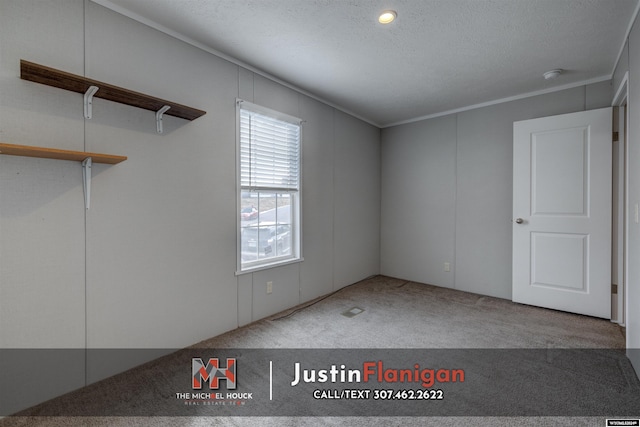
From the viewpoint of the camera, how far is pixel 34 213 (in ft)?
5.47

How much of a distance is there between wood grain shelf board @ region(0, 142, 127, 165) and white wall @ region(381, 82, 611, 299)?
368cm

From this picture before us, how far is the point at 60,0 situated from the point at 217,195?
4.95ft

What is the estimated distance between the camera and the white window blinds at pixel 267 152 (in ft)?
9.18

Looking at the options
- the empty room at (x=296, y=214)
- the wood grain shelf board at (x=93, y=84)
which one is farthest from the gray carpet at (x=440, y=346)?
the wood grain shelf board at (x=93, y=84)

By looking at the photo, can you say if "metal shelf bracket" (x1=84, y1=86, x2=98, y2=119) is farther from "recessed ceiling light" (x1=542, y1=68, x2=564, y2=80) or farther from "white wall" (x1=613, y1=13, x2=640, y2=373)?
"recessed ceiling light" (x1=542, y1=68, x2=564, y2=80)

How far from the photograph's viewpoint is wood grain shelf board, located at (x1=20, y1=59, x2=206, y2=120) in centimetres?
156

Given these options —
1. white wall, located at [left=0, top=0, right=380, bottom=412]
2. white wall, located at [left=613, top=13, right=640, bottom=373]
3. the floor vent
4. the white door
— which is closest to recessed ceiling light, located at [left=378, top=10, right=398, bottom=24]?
white wall, located at [left=0, top=0, right=380, bottom=412]

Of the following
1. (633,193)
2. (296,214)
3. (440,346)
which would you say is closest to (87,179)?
(296,214)

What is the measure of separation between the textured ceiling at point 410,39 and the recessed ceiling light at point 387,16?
40mm

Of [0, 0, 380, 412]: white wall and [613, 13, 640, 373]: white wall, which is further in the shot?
[613, 13, 640, 373]: white wall

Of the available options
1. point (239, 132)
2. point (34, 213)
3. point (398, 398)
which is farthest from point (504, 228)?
point (34, 213)

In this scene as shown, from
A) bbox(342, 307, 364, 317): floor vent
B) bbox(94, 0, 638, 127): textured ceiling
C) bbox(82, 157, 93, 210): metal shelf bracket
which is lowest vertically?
bbox(342, 307, 364, 317): floor vent

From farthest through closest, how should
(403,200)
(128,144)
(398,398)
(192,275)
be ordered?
1. (403,200)
2. (192,275)
3. (128,144)
4. (398,398)

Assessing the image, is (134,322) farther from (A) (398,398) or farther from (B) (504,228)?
(B) (504,228)
